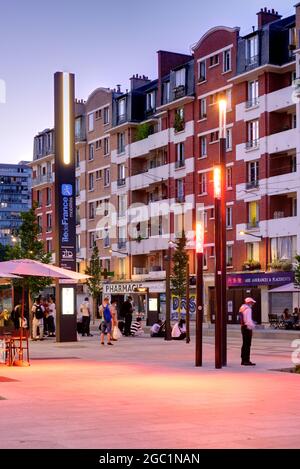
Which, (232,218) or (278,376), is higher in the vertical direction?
(232,218)

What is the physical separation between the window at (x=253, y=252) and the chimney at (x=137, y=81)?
75.0ft

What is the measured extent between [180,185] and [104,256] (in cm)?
1382

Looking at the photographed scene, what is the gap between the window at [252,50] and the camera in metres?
54.2

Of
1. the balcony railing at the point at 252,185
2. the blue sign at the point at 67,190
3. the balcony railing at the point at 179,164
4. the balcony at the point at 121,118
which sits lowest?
the blue sign at the point at 67,190

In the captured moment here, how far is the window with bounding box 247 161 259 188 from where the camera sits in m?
54.5

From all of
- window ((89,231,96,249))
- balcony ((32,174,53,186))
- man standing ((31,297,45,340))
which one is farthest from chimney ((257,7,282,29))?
balcony ((32,174,53,186))

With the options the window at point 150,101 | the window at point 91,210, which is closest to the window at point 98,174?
the window at point 91,210

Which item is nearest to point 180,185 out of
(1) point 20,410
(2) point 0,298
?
(2) point 0,298

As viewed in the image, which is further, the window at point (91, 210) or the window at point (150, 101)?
the window at point (91, 210)

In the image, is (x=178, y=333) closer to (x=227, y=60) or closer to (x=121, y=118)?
(x=227, y=60)

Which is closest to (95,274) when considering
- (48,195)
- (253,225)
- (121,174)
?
(121,174)

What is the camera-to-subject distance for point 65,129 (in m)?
31.8

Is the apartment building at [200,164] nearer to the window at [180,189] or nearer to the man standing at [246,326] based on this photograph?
the window at [180,189]

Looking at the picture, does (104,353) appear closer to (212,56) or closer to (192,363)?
(192,363)
